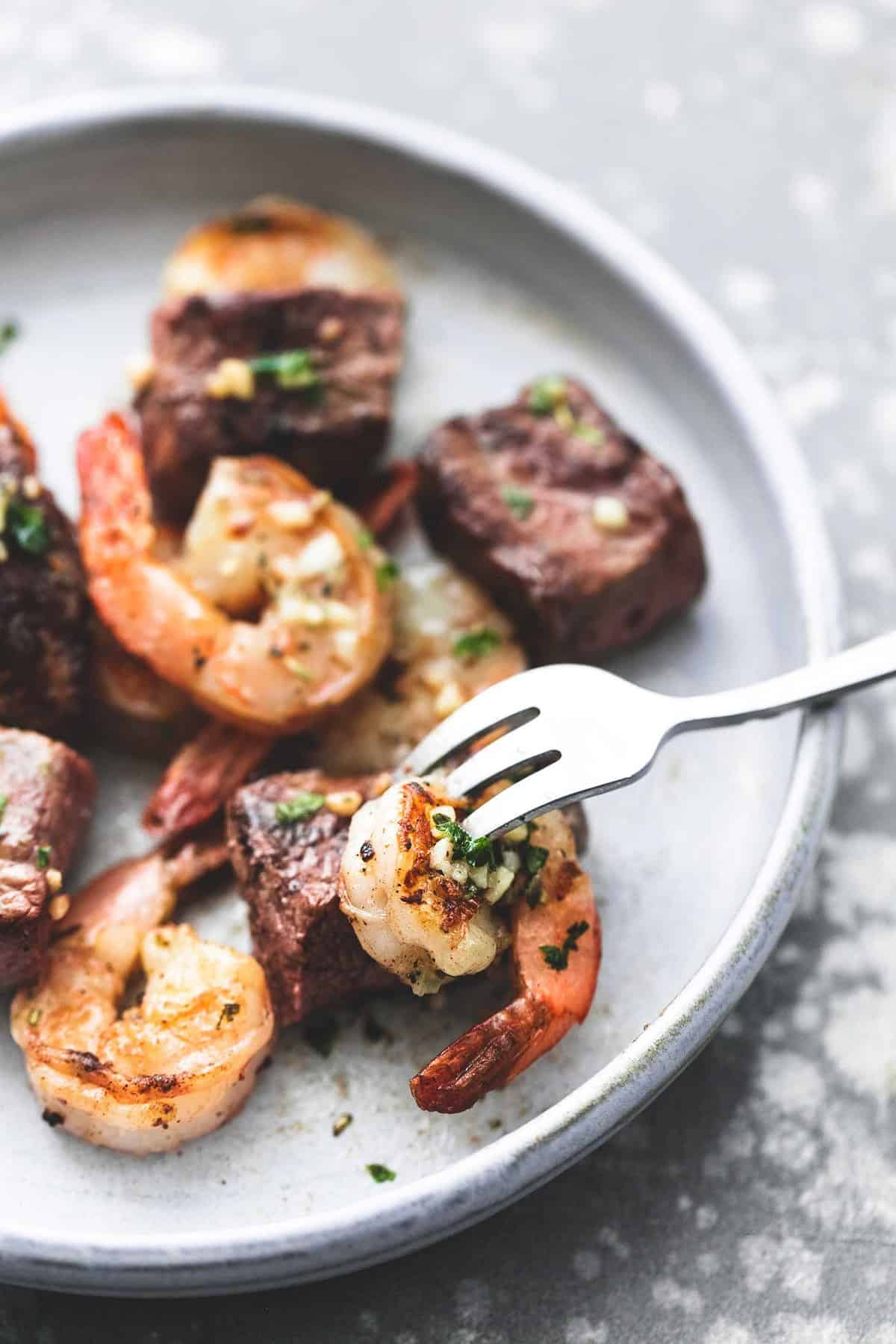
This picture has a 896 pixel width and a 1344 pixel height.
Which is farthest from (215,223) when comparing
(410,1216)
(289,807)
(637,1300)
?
(637,1300)

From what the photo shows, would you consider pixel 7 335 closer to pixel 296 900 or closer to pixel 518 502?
pixel 518 502

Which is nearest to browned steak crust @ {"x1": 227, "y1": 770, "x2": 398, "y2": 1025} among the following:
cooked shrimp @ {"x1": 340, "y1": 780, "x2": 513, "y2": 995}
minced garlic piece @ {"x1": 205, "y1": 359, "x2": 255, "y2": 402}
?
cooked shrimp @ {"x1": 340, "y1": 780, "x2": 513, "y2": 995}

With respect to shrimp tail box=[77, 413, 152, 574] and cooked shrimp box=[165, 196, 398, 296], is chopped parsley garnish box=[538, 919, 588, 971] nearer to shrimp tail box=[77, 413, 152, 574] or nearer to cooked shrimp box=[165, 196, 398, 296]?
shrimp tail box=[77, 413, 152, 574]

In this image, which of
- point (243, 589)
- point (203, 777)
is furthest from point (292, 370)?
point (203, 777)

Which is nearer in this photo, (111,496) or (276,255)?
(111,496)

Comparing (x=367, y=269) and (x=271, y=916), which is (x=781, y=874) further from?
(x=367, y=269)

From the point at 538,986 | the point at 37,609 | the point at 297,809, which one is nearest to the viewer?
the point at 538,986
